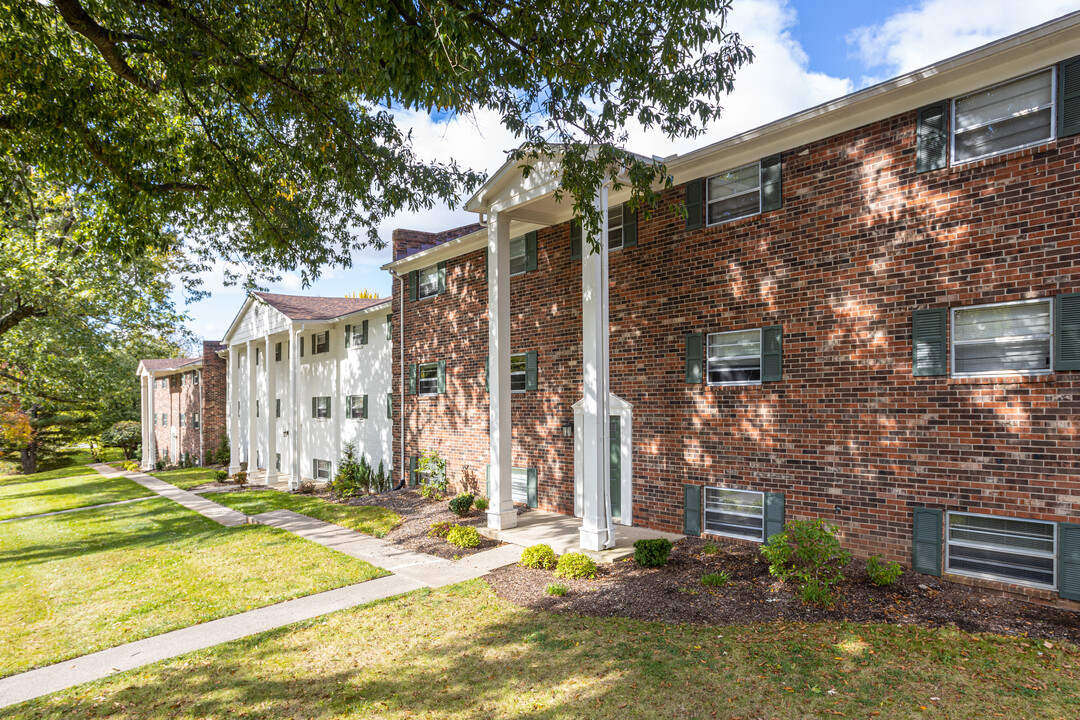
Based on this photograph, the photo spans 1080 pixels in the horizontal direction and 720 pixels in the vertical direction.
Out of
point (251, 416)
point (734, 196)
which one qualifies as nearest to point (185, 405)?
point (251, 416)

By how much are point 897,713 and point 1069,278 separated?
5.29m

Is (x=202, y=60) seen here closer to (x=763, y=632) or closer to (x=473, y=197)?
(x=473, y=197)

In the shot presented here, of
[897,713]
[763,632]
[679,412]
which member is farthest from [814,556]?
[679,412]

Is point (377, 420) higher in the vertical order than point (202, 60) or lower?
lower

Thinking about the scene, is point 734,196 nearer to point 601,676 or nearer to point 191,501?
point 601,676

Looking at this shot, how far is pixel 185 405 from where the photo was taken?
35.8 m

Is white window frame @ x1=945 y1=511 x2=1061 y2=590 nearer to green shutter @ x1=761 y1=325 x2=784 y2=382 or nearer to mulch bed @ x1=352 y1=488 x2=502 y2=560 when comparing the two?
green shutter @ x1=761 y1=325 x2=784 y2=382

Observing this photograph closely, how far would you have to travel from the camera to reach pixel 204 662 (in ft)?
21.0

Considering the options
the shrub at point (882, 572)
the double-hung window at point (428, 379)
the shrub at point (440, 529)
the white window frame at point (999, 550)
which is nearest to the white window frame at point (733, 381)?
the shrub at point (882, 572)

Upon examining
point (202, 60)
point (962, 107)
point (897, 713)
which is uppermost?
point (202, 60)

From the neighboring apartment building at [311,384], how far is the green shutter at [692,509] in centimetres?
1103

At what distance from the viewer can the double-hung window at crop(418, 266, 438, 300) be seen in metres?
17.0

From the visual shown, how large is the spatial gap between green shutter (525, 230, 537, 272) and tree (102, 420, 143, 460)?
3801 centimetres

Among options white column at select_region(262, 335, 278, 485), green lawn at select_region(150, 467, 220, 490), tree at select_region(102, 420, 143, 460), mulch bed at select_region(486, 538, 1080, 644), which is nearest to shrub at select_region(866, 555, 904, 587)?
mulch bed at select_region(486, 538, 1080, 644)
